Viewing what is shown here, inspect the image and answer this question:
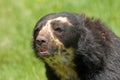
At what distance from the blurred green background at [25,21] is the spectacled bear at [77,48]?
199 centimetres

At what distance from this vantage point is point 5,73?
1062cm

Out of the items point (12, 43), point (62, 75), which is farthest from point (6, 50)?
point (62, 75)

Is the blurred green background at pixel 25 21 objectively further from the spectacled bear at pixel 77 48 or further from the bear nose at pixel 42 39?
the bear nose at pixel 42 39

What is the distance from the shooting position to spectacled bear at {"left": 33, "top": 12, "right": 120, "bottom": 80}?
8180 mm

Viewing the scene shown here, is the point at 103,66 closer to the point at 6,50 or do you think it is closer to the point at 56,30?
the point at 56,30

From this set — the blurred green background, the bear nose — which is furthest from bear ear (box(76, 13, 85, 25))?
the blurred green background

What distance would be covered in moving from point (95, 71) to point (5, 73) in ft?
8.53

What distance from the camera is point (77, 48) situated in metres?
8.30

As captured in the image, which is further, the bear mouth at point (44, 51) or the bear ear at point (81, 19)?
the bear ear at point (81, 19)

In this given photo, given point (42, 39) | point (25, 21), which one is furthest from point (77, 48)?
point (25, 21)

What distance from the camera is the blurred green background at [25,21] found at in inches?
426

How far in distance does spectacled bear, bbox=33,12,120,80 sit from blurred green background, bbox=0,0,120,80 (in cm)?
199

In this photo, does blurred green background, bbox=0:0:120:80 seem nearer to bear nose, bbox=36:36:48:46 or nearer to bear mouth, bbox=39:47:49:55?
bear mouth, bbox=39:47:49:55

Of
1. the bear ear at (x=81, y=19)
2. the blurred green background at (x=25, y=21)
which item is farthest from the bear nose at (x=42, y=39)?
the blurred green background at (x=25, y=21)
